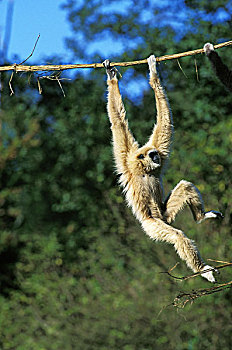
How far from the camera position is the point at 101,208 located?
12.5m

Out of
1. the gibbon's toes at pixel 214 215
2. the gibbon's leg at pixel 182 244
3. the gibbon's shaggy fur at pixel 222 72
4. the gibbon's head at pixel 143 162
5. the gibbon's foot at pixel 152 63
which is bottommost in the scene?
the gibbon's leg at pixel 182 244

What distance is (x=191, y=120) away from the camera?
11.3 meters

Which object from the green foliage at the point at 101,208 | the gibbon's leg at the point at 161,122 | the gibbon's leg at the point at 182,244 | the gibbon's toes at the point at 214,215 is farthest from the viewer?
the green foliage at the point at 101,208

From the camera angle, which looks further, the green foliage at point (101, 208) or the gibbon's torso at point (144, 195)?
the green foliage at point (101, 208)

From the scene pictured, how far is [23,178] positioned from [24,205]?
2.63 ft

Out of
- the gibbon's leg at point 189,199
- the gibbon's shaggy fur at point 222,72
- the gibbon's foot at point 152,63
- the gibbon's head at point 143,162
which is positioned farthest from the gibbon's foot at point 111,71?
the gibbon's leg at point 189,199

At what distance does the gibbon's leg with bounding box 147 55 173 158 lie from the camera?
520 centimetres

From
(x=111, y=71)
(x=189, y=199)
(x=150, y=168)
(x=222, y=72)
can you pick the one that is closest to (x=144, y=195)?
(x=150, y=168)

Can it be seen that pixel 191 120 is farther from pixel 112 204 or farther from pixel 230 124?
pixel 112 204

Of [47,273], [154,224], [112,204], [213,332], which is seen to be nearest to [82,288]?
[47,273]

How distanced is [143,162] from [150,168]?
99 millimetres

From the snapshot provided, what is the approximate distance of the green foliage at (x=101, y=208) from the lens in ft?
32.2

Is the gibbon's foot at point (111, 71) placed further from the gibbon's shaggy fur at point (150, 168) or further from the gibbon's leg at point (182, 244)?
the gibbon's leg at point (182, 244)

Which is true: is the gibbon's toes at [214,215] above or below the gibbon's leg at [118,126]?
below
